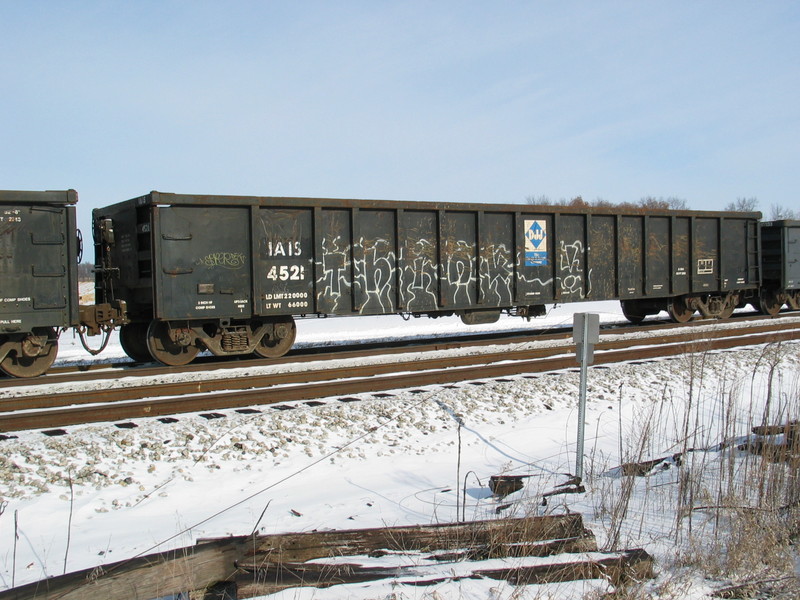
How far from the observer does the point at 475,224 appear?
49.9 feet

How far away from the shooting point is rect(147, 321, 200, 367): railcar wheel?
40.3ft

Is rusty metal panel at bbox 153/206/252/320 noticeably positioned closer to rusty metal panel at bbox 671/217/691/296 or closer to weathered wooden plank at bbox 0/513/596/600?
weathered wooden plank at bbox 0/513/596/600

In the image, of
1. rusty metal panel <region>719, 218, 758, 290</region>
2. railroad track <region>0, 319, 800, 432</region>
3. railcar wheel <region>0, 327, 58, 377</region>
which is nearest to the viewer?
railroad track <region>0, 319, 800, 432</region>

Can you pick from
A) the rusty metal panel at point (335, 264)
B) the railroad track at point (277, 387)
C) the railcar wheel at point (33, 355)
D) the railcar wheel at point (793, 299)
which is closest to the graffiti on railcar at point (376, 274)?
the rusty metal panel at point (335, 264)

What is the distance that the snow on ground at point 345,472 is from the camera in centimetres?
485

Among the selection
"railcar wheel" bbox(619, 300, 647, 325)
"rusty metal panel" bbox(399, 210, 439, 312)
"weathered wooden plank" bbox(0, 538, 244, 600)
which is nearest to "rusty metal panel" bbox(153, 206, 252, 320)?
"rusty metal panel" bbox(399, 210, 439, 312)

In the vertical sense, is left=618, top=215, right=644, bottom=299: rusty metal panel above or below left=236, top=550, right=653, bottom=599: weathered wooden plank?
above

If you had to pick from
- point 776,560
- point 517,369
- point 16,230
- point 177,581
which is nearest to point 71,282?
point 16,230

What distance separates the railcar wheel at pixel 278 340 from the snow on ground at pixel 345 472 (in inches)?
182

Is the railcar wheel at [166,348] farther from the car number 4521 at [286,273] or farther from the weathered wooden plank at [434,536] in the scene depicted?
the weathered wooden plank at [434,536]

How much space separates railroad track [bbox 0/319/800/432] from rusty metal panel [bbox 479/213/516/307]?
2.11 m

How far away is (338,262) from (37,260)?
17.9ft

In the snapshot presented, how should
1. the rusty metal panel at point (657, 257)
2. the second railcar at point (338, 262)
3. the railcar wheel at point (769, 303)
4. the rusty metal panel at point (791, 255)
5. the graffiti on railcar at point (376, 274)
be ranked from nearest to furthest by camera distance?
the second railcar at point (338, 262) → the graffiti on railcar at point (376, 274) → the rusty metal panel at point (657, 257) → the rusty metal panel at point (791, 255) → the railcar wheel at point (769, 303)

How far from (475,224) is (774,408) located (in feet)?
25.4
